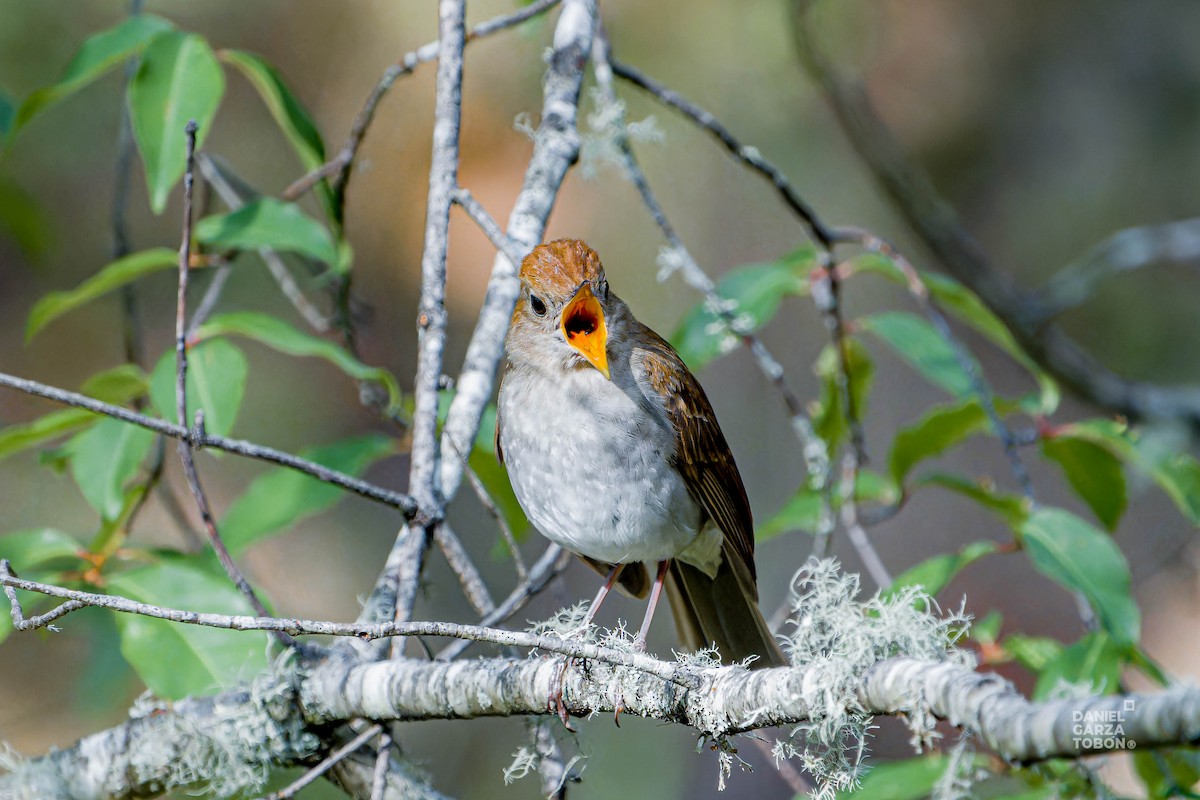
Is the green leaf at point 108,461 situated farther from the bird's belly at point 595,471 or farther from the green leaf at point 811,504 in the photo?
the green leaf at point 811,504

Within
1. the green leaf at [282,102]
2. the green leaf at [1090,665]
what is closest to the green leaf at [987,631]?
the green leaf at [1090,665]

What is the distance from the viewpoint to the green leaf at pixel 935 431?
10.3 feet

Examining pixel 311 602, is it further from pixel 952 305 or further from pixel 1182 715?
pixel 1182 715

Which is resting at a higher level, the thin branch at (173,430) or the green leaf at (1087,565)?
the green leaf at (1087,565)

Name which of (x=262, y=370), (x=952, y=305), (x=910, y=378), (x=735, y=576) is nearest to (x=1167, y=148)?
(x=910, y=378)

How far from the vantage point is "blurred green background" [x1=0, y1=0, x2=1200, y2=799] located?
6.48 m

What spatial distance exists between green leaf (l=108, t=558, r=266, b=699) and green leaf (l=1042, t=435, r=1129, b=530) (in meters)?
2.26

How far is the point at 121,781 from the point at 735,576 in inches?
71.5

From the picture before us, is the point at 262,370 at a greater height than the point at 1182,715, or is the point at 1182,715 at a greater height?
the point at 262,370

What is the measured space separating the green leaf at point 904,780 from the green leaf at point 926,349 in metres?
1.18

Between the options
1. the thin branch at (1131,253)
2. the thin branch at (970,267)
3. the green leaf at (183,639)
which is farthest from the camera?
the thin branch at (970,267)

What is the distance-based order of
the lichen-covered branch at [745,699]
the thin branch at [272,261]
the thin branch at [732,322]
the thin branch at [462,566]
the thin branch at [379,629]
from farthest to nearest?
1. the thin branch at [272,261]
2. the thin branch at [732,322]
3. the thin branch at [462,566]
4. the thin branch at [379,629]
5. the lichen-covered branch at [745,699]

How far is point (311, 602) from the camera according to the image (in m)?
6.62

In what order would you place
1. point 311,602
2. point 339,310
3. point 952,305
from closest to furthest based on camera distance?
1. point 952,305
2. point 339,310
3. point 311,602
